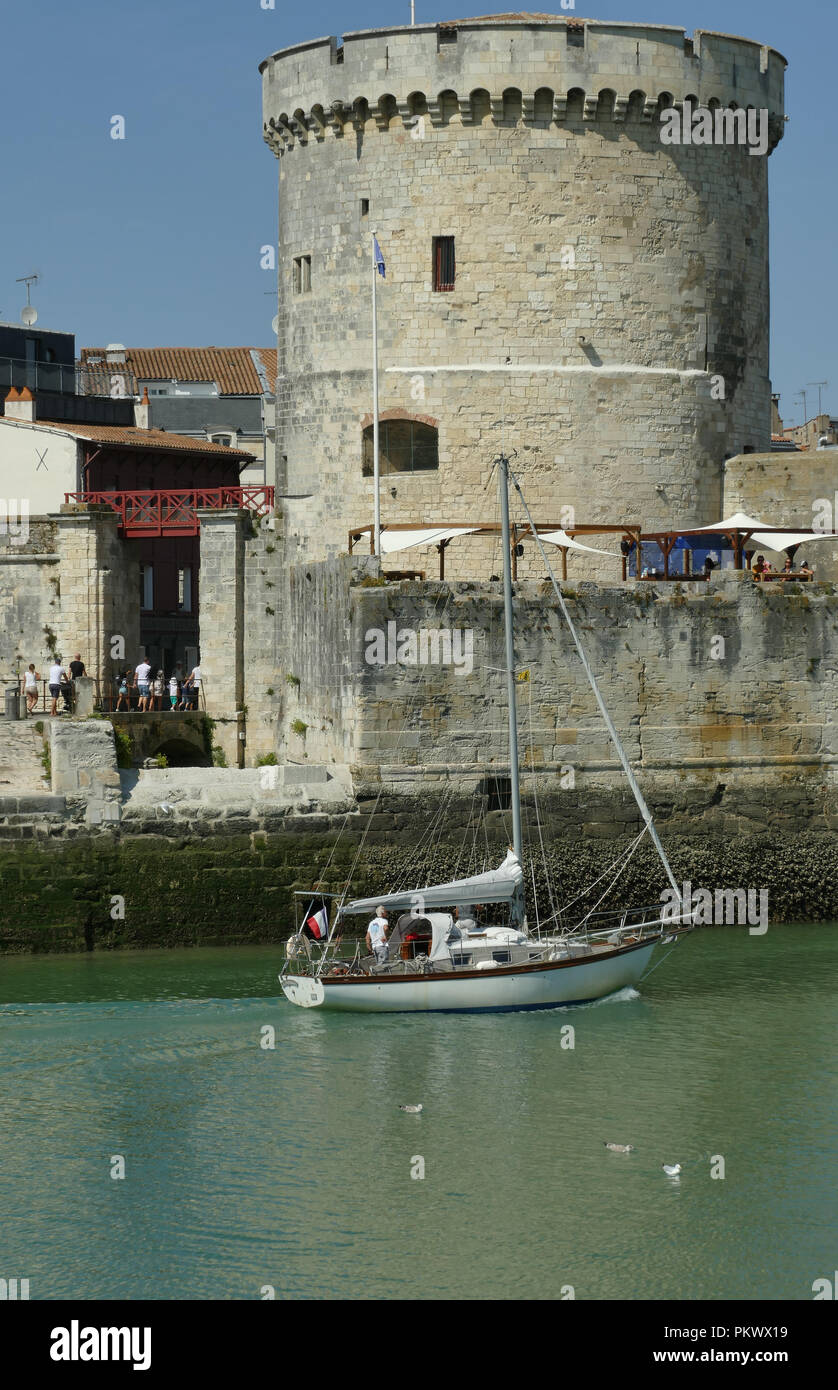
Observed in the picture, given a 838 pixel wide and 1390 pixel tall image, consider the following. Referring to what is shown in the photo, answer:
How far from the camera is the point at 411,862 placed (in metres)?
27.0

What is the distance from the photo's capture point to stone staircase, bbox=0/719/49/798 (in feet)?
94.2

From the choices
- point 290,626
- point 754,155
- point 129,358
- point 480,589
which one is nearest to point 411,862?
point 480,589

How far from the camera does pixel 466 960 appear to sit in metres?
23.4

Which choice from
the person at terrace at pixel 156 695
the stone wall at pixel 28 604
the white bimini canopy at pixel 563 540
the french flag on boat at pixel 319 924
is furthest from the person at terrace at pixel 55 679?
the french flag on boat at pixel 319 924

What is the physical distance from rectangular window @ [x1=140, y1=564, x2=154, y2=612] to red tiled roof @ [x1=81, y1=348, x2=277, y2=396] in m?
14.6

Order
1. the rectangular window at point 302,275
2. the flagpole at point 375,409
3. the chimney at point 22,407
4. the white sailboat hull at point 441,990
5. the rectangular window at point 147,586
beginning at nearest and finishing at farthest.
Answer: the white sailboat hull at point 441,990 < the flagpole at point 375,409 < the rectangular window at point 302,275 < the chimney at point 22,407 < the rectangular window at point 147,586

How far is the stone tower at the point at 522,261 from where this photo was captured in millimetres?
31875

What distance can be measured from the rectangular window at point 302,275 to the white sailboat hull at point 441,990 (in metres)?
14.9

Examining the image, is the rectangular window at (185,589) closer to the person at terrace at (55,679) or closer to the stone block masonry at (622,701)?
the person at terrace at (55,679)

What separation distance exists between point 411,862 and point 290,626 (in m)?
8.34

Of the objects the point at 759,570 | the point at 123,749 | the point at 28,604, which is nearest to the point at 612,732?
the point at 759,570

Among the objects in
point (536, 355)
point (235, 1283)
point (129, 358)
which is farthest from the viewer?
point (129, 358)

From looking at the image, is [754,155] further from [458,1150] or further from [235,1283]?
[235,1283]

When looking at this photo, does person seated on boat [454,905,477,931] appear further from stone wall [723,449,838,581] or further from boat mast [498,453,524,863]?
stone wall [723,449,838,581]
